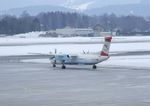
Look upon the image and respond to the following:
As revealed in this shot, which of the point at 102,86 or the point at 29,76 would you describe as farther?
the point at 29,76

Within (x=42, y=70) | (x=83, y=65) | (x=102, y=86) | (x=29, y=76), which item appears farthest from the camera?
(x=83, y=65)

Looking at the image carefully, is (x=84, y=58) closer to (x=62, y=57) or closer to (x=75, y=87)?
(x=62, y=57)

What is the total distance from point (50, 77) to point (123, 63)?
14.3 metres

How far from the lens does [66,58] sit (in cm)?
5234

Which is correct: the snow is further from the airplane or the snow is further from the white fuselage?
the white fuselage

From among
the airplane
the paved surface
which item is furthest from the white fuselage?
the paved surface

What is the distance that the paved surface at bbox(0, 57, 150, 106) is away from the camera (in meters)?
28.4

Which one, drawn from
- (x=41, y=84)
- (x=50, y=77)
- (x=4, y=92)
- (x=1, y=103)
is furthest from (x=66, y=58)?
(x=1, y=103)

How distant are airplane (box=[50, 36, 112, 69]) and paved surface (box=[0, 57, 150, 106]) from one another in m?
0.81

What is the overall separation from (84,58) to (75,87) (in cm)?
1592

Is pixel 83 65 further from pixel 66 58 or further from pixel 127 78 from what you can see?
pixel 127 78

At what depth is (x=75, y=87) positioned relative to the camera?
3509 cm

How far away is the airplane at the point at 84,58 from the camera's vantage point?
49625 millimetres

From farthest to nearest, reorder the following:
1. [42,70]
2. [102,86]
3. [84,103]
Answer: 1. [42,70]
2. [102,86]
3. [84,103]
